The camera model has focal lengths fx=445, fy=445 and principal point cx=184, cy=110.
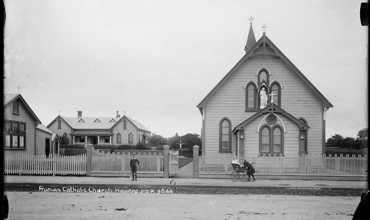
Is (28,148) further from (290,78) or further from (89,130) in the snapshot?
(89,130)

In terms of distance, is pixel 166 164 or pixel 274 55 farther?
pixel 274 55

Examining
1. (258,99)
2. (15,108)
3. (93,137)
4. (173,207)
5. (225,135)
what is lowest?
(173,207)

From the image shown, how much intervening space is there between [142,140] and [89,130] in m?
9.41

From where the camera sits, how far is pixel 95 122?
78875mm

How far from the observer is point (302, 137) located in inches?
1001

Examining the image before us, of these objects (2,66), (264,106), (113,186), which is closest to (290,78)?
(264,106)

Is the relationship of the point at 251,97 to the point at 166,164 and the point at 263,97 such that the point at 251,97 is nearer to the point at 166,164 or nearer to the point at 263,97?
the point at 263,97

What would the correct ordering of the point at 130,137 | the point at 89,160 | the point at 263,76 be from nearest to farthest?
the point at 89,160
the point at 263,76
the point at 130,137

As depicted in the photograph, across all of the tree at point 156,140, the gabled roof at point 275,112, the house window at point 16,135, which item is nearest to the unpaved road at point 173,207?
the gabled roof at point 275,112

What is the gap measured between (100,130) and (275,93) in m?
52.6

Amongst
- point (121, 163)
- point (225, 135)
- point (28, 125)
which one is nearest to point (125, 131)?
point (28, 125)

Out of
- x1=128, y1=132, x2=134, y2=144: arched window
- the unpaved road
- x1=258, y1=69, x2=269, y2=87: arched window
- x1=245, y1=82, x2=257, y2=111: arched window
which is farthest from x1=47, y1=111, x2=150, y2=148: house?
the unpaved road

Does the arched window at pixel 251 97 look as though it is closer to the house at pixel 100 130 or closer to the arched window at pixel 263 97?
the arched window at pixel 263 97

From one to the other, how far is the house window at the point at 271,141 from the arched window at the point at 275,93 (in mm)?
2550
